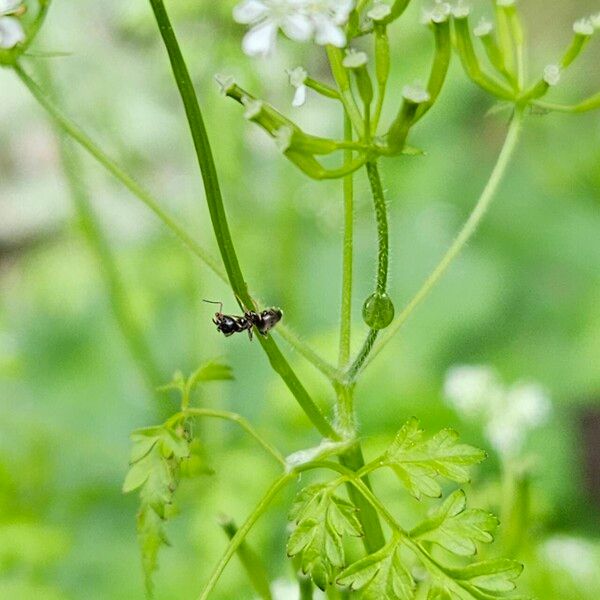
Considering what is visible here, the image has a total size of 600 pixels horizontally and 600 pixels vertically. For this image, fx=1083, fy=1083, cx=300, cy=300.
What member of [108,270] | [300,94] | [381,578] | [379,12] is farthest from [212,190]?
[108,270]

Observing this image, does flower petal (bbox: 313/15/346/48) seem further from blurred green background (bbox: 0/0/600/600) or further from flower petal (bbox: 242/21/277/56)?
blurred green background (bbox: 0/0/600/600)

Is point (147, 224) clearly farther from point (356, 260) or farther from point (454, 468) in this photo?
point (454, 468)

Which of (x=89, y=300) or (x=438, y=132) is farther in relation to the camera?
(x=438, y=132)

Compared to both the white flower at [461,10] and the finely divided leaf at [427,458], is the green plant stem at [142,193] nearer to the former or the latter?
the finely divided leaf at [427,458]

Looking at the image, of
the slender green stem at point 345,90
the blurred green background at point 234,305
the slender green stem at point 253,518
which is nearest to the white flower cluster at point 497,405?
the blurred green background at point 234,305

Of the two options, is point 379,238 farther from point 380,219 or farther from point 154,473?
→ point 154,473

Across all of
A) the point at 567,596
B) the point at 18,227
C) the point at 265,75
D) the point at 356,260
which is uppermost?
the point at 18,227

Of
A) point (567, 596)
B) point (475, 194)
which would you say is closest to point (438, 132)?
point (475, 194)
